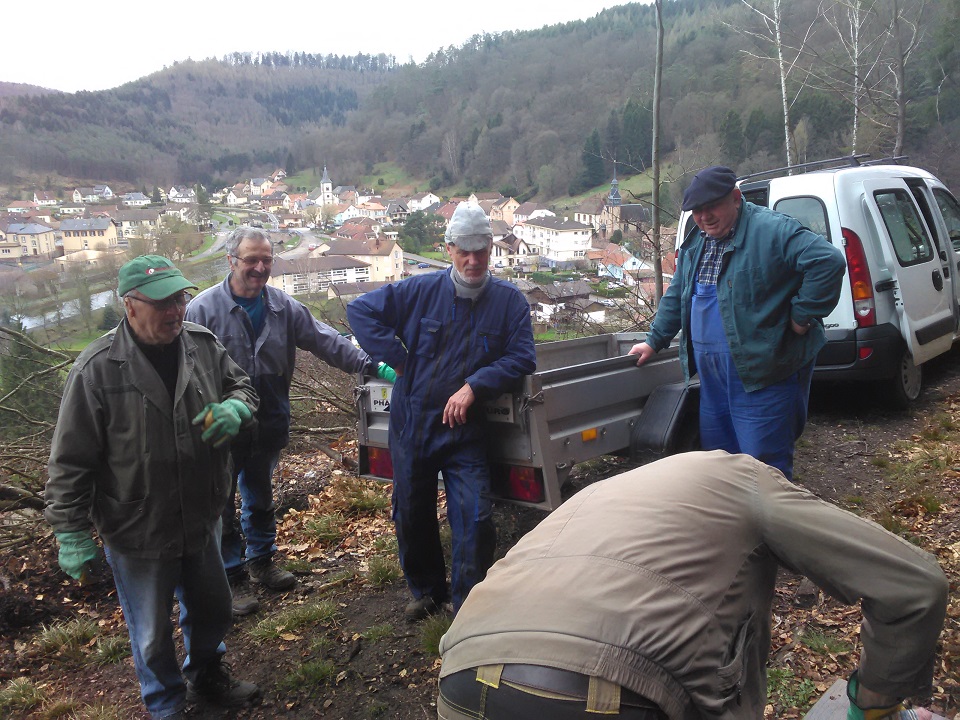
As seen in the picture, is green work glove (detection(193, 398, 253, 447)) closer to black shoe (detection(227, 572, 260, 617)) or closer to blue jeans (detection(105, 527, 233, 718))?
blue jeans (detection(105, 527, 233, 718))

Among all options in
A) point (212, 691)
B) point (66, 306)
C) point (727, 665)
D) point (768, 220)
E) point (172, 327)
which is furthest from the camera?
point (66, 306)

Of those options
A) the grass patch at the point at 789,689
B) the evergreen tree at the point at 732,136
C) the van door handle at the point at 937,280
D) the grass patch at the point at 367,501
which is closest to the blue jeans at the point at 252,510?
the grass patch at the point at 367,501

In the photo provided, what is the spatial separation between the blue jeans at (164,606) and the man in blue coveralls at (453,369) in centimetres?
95

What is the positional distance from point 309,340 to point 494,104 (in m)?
39.0

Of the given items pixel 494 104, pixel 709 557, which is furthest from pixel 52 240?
pixel 494 104

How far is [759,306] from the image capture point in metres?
Result: 3.44

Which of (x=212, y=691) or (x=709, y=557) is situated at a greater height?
(x=709, y=557)

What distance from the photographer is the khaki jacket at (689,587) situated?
1243 millimetres

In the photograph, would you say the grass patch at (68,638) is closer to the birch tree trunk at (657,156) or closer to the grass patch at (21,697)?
the grass patch at (21,697)

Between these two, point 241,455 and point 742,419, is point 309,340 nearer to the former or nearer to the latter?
point 241,455

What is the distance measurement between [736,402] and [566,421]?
0.88 m

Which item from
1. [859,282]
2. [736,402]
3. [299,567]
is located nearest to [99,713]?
[299,567]

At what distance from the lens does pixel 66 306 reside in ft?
22.9

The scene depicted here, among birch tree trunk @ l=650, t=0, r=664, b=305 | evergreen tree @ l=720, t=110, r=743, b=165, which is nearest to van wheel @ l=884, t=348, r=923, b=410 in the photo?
birch tree trunk @ l=650, t=0, r=664, b=305
